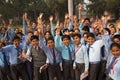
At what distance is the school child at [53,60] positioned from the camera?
19.2ft

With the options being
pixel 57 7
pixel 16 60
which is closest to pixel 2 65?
pixel 16 60

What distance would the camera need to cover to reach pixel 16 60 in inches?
247

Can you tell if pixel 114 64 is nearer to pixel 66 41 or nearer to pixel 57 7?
pixel 66 41

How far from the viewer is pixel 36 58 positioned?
607cm

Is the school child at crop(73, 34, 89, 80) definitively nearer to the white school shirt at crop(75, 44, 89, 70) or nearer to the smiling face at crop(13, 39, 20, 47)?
the white school shirt at crop(75, 44, 89, 70)

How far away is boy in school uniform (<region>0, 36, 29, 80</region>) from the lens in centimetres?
614

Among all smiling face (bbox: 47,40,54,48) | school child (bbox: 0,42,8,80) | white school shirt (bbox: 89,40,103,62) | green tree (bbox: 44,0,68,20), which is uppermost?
green tree (bbox: 44,0,68,20)

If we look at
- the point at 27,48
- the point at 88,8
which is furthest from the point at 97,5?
the point at 27,48

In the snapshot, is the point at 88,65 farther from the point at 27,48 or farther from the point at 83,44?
the point at 27,48

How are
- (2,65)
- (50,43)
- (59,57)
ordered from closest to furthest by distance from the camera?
(50,43)
(59,57)
(2,65)

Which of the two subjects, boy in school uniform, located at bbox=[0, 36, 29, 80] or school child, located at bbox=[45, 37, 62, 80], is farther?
boy in school uniform, located at bbox=[0, 36, 29, 80]

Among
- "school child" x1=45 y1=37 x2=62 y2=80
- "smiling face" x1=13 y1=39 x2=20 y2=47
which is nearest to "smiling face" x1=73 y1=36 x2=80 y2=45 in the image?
"school child" x1=45 y1=37 x2=62 y2=80

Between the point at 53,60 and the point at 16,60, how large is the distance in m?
0.91

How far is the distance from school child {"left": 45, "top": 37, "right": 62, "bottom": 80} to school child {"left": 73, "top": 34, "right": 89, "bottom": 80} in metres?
0.39
